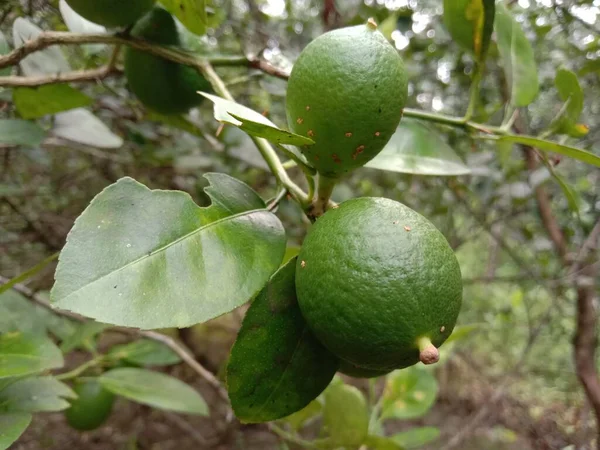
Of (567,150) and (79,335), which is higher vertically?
(567,150)

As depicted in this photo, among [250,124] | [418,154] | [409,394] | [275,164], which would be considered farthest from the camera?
[409,394]

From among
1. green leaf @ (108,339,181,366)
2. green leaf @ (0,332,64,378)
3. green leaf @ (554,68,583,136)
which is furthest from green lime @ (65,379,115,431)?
green leaf @ (554,68,583,136)

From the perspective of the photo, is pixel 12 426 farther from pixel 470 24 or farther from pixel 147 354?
pixel 470 24

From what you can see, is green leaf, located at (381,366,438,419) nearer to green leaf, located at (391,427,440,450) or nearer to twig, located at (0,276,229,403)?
green leaf, located at (391,427,440,450)

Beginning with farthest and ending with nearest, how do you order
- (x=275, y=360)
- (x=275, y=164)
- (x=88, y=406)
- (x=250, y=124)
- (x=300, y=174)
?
(x=300, y=174) → (x=88, y=406) → (x=275, y=164) → (x=275, y=360) → (x=250, y=124)

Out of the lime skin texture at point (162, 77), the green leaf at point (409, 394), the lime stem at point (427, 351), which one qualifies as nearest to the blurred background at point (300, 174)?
the lime skin texture at point (162, 77)

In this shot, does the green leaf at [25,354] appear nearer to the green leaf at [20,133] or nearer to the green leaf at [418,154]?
the green leaf at [20,133]

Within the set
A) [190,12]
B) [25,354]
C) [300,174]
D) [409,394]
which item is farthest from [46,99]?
[409,394]
